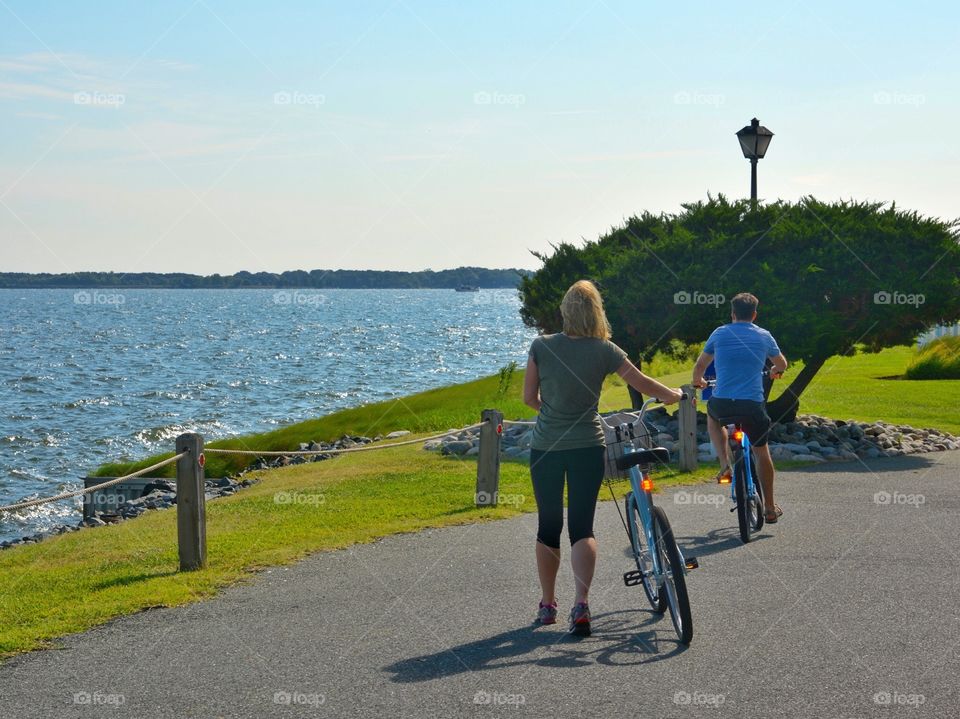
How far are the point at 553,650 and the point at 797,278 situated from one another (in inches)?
508

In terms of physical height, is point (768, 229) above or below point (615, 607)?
above

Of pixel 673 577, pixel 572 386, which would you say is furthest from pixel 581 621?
pixel 572 386

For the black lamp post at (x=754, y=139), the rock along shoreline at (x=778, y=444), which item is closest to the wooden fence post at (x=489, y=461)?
the rock along shoreline at (x=778, y=444)

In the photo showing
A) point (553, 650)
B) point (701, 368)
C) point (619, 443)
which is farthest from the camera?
point (701, 368)

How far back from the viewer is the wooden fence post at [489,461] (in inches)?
470

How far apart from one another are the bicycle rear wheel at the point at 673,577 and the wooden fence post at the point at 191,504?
4099mm

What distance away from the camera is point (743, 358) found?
9.66 metres

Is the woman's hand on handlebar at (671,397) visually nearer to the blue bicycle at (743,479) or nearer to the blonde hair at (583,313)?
the blonde hair at (583,313)

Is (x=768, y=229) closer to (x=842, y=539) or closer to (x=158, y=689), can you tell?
(x=842, y=539)

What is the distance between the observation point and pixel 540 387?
22.2 ft

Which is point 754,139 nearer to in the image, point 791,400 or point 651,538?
point 791,400

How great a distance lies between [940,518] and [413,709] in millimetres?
7328

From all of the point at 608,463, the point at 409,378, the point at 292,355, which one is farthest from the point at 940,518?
the point at 292,355

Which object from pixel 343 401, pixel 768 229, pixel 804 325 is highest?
pixel 768 229
